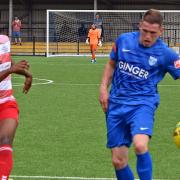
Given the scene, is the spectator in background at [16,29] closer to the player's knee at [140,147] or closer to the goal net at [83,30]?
the goal net at [83,30]

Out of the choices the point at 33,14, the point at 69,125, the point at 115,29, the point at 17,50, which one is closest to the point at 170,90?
the point at 69,125

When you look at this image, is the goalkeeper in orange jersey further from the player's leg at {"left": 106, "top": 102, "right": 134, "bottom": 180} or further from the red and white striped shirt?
the player's leg at {"left": 106, "top": 102, "right": 134, "bottom": 180}

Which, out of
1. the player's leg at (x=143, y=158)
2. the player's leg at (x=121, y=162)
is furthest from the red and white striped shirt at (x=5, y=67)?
the player's leg at (x=143, y=158)

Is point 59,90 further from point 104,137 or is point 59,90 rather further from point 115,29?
point 115,29

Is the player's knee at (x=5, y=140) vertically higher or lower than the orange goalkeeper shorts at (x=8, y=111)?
lower

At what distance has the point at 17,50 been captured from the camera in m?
42.6

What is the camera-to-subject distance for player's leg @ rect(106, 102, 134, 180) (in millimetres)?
6828

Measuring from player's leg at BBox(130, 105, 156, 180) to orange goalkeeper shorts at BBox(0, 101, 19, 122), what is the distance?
1320 mm

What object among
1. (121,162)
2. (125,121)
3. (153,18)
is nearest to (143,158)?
(121,162)

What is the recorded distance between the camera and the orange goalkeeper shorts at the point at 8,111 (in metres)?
7.11

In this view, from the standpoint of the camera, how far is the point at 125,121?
6875mm

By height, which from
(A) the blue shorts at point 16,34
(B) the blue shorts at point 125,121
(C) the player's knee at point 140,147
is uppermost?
(A) the blue shorts at point 16,34

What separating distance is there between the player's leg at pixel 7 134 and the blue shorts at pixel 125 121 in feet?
3.40

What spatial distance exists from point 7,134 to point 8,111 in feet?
1.05
